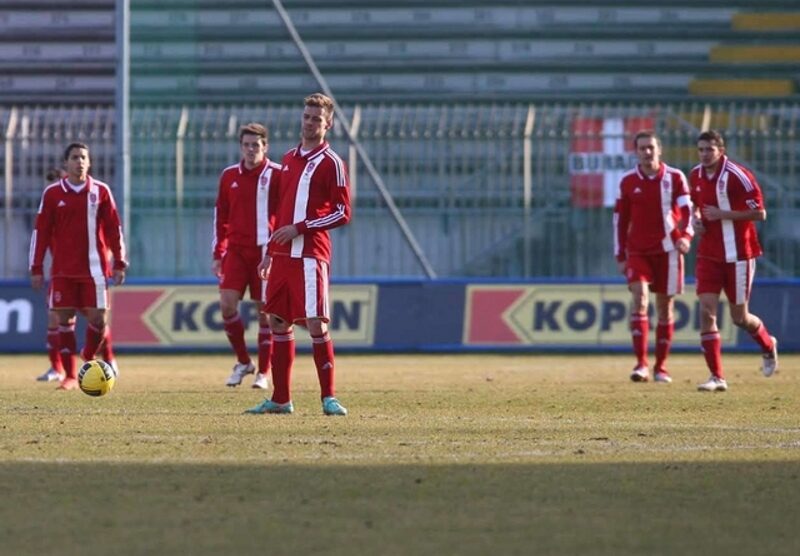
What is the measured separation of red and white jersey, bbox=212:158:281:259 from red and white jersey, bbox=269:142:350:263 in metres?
3.30

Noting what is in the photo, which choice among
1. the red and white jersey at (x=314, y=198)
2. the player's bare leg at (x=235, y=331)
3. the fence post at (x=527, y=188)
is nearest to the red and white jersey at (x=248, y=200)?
the player's bare leg at (x=235, y=331)

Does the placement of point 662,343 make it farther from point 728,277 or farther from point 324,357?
point 324,357

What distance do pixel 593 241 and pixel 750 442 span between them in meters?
13.1

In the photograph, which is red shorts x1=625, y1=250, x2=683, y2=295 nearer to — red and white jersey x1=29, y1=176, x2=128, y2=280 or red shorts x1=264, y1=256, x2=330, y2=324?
red and white jersey x1=29, y1=176, x2=128, y2=280

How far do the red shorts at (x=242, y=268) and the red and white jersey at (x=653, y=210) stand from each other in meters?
3.27

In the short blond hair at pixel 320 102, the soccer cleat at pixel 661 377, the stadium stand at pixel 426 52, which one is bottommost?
the soccer cleat at pixel 661 377

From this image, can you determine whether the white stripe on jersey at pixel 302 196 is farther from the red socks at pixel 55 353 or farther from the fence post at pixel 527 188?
the fence post at pixel 527 188

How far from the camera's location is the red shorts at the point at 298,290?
34.3 feet

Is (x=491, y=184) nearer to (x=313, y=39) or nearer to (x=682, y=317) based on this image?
(x=682, y=317)

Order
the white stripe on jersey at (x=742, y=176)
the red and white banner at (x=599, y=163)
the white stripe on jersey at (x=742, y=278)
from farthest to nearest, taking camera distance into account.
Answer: the red and white banner at (x=599, y=163) → the white stripe on jersey at (x=742, y=278) → the white stripe on jersey at (x=742, y=176)

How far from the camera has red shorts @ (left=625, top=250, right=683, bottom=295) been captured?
1506 centimetres

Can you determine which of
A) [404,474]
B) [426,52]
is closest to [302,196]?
[404,474]

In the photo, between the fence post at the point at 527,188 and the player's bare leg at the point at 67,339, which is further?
the fence post at the point at 527,188

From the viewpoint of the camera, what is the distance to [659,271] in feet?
49.6
